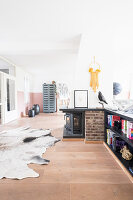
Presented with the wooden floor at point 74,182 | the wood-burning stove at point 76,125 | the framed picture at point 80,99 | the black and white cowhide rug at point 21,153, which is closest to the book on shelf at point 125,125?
the wooden floor at point 74,182

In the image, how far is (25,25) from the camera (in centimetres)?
286

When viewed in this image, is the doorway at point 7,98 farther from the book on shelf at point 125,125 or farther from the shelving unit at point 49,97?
the book on shelf at point 125,125

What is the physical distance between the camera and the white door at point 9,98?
200 inches

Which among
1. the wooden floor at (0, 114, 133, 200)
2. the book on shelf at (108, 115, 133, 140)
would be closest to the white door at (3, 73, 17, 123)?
the wooden floor at (0, 114, 133, 200)

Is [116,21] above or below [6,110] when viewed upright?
above

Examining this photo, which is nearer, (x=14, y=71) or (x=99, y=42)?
(x=99, y=42)

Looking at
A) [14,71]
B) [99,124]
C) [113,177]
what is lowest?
[113,177]

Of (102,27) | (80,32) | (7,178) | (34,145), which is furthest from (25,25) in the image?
(7,178)

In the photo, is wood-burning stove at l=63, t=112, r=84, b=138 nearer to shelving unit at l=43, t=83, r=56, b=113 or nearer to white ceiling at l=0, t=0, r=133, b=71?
white ceiling at l=0, t=0, r=133, b=71

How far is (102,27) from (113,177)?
2.96 metres

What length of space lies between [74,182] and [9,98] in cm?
482

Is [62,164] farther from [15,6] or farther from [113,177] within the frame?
[15,6]

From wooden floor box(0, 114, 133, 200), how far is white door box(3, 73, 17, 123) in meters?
3.65

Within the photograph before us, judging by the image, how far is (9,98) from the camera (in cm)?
548
